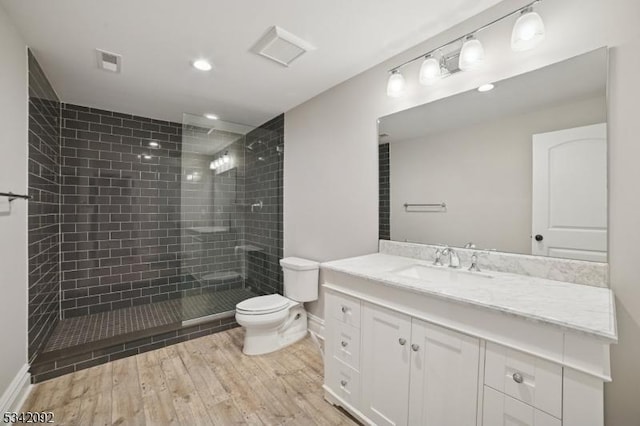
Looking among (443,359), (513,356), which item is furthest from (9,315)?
(513,356)

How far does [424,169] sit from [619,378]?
1.37m

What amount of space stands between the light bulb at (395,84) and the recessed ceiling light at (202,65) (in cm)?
139

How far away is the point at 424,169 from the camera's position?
6.33 feet

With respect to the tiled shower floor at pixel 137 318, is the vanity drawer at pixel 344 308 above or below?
above

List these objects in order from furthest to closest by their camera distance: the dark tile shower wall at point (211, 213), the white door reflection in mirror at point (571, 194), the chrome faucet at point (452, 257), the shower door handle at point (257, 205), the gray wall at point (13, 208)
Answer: the shower door handle at point (257, 205)
the dark tile shower wall at point (211, 213)
the chrome faucet at point (452, 257)
the gray wall at point (13, 208)
the white door reflection in mirror at point (571, 194)

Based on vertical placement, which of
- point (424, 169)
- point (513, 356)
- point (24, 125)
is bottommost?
point (513, 356)

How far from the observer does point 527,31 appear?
52.5 inches

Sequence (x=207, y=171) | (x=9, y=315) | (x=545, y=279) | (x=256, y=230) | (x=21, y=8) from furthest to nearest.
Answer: (x=256, y=230), (x=207, y=171), (x=9, y=315), (x=21, y=8), (x=545, y=279)

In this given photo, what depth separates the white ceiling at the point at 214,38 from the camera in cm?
155

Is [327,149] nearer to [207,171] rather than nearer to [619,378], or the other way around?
[207,171]

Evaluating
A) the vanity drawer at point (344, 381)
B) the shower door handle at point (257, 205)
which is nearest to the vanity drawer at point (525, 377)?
the vanity drawer at point (344, 381)

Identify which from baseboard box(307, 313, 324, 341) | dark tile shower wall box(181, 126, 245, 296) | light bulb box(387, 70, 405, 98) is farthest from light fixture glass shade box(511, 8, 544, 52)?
dark tile shower wall box(181, 126, 245, 296)

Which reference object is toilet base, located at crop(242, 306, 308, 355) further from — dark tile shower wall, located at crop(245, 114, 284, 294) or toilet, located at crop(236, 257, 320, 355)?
dark tile shower wall, located at crop(245, 114, 284, 294)

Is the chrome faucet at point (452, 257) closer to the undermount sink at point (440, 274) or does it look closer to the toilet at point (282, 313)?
the undermount sink at point (440, 274)
